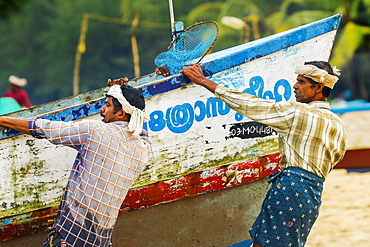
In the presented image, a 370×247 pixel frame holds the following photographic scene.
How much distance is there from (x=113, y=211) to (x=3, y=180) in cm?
103

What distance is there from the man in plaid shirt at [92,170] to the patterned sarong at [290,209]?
829 millimetres

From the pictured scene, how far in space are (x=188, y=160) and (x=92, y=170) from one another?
1304 mm

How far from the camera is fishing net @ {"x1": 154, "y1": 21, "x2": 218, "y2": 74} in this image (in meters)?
3.84

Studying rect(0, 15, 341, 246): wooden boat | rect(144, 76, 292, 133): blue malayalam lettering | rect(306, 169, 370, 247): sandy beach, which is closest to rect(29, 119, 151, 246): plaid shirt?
rect(0, 15, 341, 246): wooden boat

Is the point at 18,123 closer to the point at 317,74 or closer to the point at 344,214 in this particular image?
the point at 317,74

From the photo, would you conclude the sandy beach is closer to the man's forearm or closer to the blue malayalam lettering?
the blue malayalam lettering

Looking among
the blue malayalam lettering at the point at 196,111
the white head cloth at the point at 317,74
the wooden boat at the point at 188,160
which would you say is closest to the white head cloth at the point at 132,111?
the wooden boat at the point at 188,160

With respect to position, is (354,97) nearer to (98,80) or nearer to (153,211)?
(98,80)

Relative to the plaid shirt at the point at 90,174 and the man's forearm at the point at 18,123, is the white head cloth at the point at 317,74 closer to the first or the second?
the plaid shirt at the point at 90,174

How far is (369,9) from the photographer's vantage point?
82.9 ft

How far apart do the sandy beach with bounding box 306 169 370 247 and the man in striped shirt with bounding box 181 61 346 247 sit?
7.52 ft

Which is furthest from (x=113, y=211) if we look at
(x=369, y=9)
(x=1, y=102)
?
(x=369, y=9)

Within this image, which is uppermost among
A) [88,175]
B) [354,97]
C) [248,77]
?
[248,77]

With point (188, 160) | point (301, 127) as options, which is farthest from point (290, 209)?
point (188, 160)
